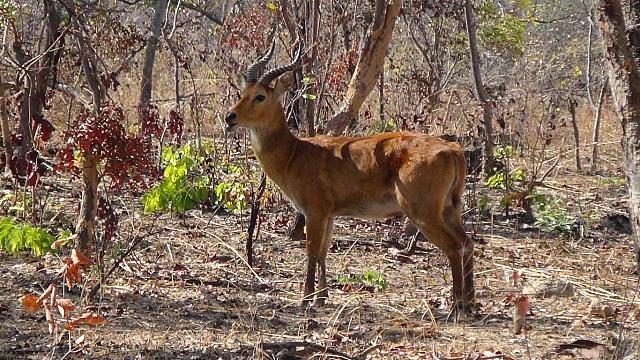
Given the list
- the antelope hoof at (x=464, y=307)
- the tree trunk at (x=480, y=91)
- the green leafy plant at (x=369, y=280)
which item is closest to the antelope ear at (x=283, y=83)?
the green leafy plant at (x=369, y=280)

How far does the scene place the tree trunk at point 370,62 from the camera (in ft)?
31.2

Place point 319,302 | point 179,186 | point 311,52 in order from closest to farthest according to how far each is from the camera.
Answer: point 319,302 → point 311,52 → point 179,186

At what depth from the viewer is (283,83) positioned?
854cm

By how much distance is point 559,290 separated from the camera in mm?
8234

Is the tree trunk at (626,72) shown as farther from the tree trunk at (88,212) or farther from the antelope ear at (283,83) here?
the tree trunk at (88,212)

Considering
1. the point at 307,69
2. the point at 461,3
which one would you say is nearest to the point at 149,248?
the point at 307,69

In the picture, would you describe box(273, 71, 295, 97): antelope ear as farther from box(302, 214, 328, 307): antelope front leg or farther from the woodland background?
box(302, 214, 328, 307): antelope front leg

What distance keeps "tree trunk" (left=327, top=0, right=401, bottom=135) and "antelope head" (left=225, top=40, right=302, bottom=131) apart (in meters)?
1.06

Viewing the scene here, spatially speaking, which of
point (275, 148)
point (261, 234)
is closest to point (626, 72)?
point (275, 148)

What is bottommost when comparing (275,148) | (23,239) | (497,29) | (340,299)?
(340,299)

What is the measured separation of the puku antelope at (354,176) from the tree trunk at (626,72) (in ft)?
5.06

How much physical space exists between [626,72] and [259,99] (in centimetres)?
332

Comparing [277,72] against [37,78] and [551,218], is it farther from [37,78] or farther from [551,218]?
[551,218]

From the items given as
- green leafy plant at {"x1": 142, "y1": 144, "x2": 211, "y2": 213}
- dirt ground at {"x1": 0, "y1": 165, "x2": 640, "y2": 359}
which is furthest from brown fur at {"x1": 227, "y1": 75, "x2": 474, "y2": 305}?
green leafy plant at {"x1": 142, "y1": 144, "x2": 211, "y2": 213}
